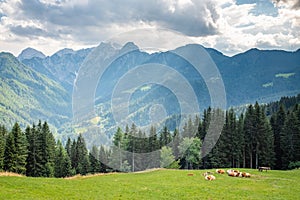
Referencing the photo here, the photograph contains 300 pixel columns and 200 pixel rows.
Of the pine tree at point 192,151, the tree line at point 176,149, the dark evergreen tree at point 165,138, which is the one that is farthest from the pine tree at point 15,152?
the dark evergreen tree at point 165,138

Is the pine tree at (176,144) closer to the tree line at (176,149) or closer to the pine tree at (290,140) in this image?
the tree line at (176,149)

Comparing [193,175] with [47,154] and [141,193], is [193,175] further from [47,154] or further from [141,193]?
[47,154]

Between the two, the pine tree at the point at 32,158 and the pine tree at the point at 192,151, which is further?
the pine tree at the point at 192,151

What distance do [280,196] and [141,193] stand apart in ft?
47.7

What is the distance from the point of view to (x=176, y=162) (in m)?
91.5

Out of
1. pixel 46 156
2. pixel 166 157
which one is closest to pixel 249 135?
pixel 166 157

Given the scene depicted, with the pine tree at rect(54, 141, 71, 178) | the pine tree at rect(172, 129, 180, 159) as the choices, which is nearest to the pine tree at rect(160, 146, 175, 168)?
the pine tree at rect(172, 129, 180, 159)

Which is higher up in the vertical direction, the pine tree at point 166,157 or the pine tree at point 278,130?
the pine tree at point 278,130

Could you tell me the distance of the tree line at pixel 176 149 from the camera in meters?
75.4

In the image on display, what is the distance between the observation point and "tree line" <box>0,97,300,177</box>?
247 ft

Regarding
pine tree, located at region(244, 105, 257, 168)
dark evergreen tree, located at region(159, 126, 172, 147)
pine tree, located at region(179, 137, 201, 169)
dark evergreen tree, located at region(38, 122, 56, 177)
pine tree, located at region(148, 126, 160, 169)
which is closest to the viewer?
dark evergreen tree, located at region(38, 122, 56, 177)

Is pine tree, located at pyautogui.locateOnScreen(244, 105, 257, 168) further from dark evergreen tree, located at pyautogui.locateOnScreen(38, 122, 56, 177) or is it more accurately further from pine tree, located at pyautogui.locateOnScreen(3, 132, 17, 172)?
pine tree, located at pyautogui.locateOnScreen(3, 132, 17, 172)

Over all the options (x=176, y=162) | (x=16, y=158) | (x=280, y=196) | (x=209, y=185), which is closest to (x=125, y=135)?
(x=176, y=162)

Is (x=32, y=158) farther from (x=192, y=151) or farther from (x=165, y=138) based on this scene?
(x=192, y=151)
